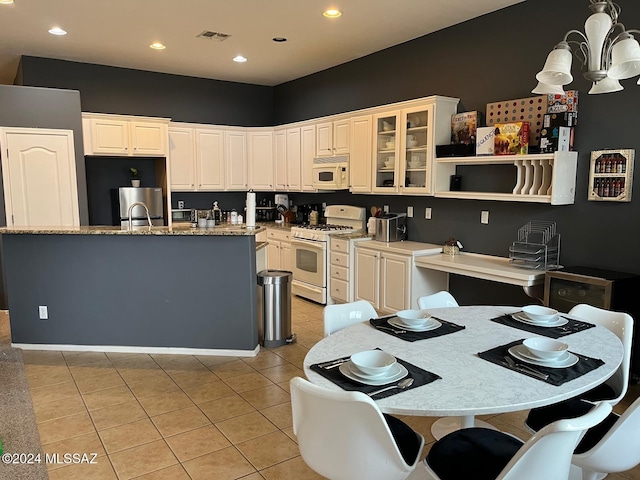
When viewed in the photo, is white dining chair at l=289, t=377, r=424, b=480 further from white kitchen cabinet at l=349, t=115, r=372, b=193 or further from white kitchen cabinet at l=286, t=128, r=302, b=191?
white kitchen cabinet at l=286, t=128, r=302, b=191

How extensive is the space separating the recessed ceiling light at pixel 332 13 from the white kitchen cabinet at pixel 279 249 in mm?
2818

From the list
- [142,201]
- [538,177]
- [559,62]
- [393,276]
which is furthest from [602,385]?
[142,201]

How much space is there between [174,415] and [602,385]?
248 centimetres

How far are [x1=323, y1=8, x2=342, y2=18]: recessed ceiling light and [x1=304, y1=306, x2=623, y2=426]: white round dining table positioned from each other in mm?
3026

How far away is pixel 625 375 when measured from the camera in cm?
229

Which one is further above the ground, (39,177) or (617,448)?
(39,177)

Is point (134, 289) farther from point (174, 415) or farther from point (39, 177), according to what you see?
point (39, 177)

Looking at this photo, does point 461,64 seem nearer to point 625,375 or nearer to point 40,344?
point 625,375

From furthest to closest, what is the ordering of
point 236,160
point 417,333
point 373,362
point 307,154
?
point 236,160 → point 307,154 → point 417,333 → point 373,362

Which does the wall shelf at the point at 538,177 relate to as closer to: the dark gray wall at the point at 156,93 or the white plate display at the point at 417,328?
the white plate display at the point at 417,328

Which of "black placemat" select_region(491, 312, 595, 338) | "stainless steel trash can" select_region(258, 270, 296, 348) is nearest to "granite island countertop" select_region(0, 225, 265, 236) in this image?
"stainless steel trash can" select_region(258, 270, 296, 348)

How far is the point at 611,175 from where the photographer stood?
3559 millimetres

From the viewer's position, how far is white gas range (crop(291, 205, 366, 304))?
570 centimetres

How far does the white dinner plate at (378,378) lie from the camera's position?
5.66ft
